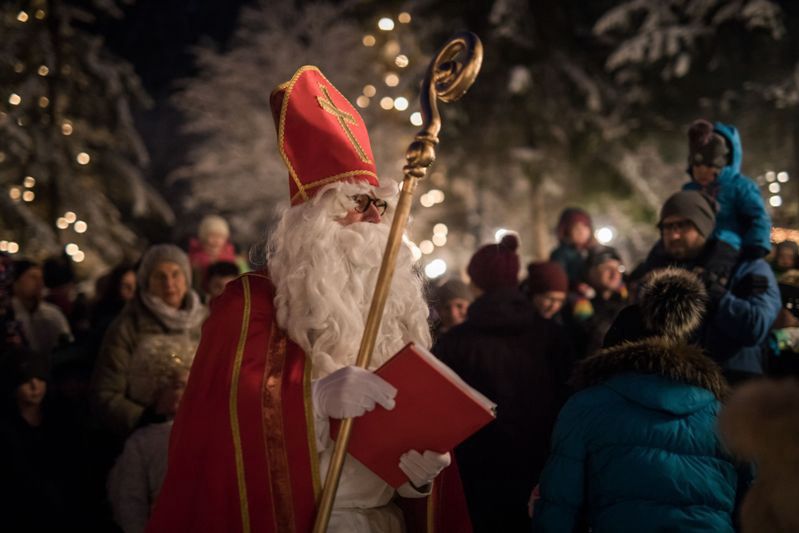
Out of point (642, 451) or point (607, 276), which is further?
point (607, 276)

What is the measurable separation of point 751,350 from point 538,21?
51.9 feet

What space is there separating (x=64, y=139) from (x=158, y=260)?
12.3m

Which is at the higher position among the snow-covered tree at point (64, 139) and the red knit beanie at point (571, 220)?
the snow-covered tree at point (64, 139)

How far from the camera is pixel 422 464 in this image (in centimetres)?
344

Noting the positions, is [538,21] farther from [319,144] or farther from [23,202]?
[319,144]

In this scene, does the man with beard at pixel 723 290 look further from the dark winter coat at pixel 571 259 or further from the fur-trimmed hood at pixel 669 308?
the dark winter coat at pixel 571 259

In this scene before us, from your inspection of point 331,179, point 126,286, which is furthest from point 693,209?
point 126,286

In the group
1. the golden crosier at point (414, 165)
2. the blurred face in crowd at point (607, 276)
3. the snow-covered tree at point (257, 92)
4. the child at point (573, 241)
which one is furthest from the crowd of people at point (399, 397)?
the snow-covered tree at point (257, 92)

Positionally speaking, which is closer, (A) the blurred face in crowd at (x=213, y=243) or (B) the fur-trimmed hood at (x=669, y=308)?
(B) the fur-trimmed hood at (x=669, y=308)

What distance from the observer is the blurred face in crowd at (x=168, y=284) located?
259 inches

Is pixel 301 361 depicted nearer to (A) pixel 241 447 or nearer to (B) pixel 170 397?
(A) pixel 241 447

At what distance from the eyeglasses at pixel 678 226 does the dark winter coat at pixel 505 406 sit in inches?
41.4

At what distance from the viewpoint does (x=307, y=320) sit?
12.1 ft

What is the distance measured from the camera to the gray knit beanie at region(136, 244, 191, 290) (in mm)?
6684
